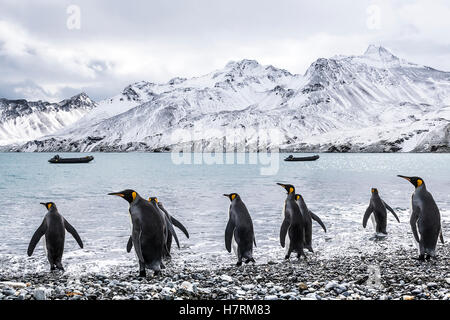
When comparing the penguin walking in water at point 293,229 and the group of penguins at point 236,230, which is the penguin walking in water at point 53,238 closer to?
the group of penguins at point 236,230

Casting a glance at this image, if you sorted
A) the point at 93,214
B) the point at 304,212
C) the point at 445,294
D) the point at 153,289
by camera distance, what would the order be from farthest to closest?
the point at 93,214, the point at 304,212, the point at 153,289, the point at 445,294

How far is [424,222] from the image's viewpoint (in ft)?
36.4

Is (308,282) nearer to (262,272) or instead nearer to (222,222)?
(262,272)

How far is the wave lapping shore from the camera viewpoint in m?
7.26

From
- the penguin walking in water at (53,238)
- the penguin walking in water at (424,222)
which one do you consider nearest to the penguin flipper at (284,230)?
the penguin walking in water at (424,222)

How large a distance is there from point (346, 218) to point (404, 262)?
36.0 ft

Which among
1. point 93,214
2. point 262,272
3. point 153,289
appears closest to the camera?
point 153,289

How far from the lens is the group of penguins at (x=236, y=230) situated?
9.43 meters

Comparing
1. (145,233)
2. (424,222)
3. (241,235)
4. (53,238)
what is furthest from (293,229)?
(53,238)

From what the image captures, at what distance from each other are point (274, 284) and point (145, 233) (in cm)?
314

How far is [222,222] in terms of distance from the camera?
68.2 ft
